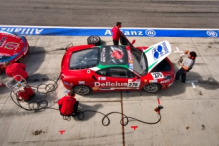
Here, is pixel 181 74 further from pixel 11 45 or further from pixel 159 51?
pixel 11 45

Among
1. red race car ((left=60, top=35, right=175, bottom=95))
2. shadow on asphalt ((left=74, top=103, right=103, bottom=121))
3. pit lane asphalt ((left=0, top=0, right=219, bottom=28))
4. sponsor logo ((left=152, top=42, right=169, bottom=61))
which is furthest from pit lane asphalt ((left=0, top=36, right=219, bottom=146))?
pit lane asphalt ((left=0, top=0, right=219, bottom=28))

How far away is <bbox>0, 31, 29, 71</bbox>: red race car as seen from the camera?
275 inches

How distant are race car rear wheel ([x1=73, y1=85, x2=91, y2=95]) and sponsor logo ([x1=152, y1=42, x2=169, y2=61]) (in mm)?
2760

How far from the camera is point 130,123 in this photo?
224 inches

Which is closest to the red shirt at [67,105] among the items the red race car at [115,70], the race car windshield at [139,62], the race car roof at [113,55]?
the red race car at [115,70]

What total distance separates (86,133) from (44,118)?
1.61 metres

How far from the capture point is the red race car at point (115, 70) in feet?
18.9

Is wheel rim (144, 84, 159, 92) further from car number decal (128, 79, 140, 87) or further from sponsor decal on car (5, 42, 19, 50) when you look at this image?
sponsor decal on car (5, 42, 19, 50)

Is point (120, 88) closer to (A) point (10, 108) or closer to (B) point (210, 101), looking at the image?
(B) point (210, 101)

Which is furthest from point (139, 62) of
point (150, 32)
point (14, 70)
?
point (14, 70)

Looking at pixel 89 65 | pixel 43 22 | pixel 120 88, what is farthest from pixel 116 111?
pixel 43 22

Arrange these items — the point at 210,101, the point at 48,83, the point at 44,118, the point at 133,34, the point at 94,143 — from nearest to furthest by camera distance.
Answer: the point at 94,143 < the point at 44,118 < the point at 210,101 < the point at 48,83 < the point at 133,34

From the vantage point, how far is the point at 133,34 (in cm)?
971

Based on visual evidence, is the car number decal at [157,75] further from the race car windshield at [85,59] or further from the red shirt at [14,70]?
the red shirt at [14,70]
